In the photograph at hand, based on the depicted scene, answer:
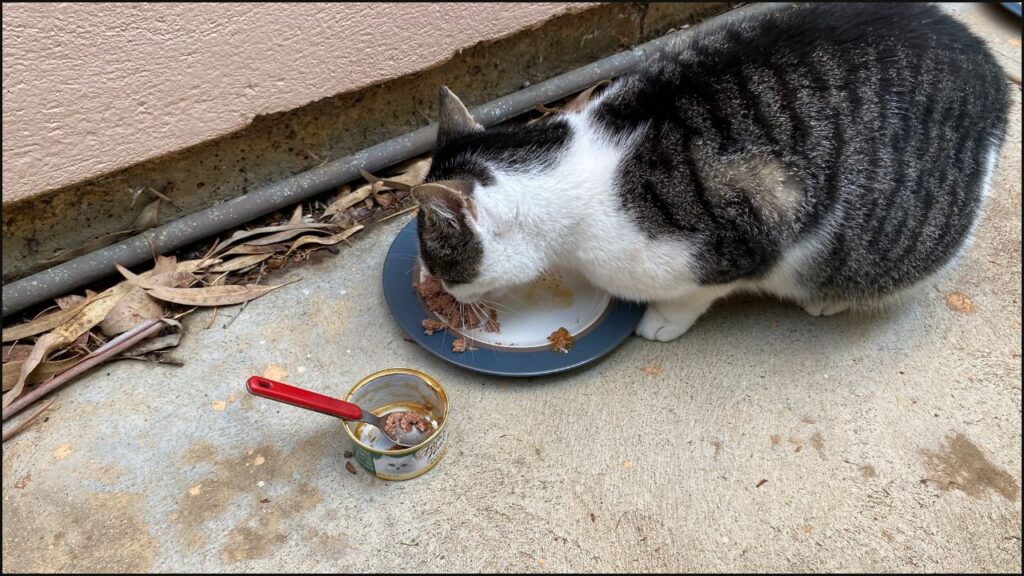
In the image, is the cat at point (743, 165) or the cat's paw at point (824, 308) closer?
the cat at point (743, 165)

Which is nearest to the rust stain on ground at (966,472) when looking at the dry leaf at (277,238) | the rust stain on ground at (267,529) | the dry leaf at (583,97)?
the rust stain on ground at (267,529)

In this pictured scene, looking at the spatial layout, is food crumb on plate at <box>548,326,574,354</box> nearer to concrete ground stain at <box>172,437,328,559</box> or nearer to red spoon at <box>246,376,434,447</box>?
red spoon at <box>246,376,434,447</box>

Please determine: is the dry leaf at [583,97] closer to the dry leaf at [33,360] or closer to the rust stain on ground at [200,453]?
the rust stain on ground at [200,453]

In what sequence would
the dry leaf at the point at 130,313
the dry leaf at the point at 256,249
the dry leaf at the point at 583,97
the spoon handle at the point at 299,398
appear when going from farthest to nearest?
the dry leaf at the point at 583,97 → the dry leaf at the point at 256,249 → the dry leaf at the point at 130,313 → the spoon handle at the point at 299,398

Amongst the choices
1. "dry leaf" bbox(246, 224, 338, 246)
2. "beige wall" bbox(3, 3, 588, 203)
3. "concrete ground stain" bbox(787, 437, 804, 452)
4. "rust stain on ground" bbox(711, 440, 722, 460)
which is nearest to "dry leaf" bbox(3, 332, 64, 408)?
"beige wall" bbox(3, 3, 588, 203)

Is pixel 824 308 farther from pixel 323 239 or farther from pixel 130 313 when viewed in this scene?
pixel 130 313

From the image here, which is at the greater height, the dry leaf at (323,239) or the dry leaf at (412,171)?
the dry leaf at (412,171)

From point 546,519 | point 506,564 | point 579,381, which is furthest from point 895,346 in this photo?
point 506,564
